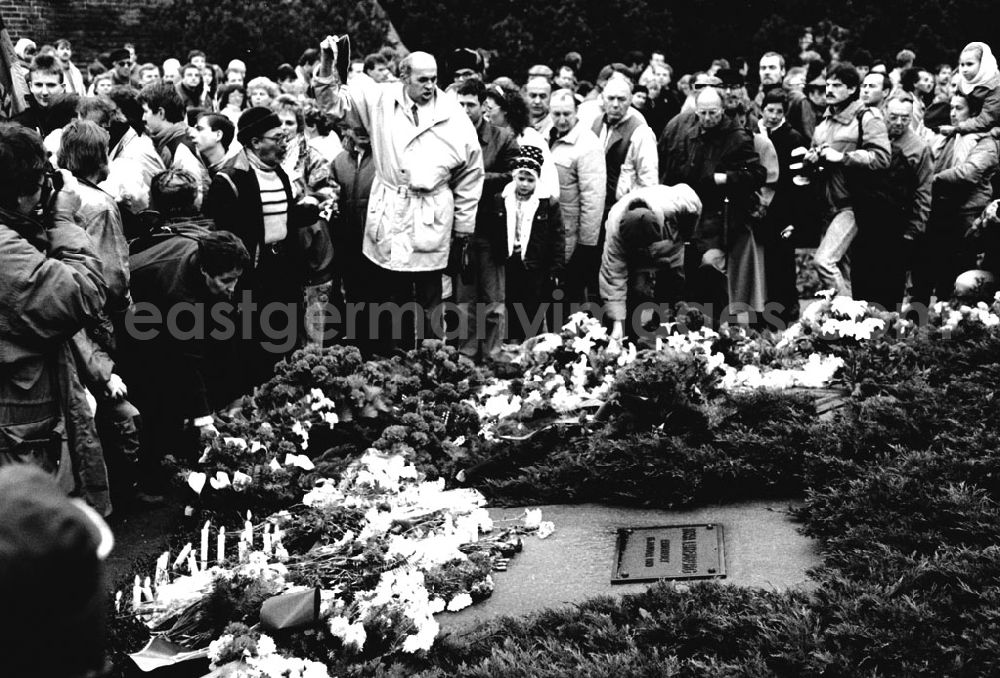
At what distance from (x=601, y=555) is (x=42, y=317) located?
2602 mm

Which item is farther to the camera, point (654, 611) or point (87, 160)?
point (87, 160)

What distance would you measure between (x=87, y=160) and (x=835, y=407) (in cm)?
427

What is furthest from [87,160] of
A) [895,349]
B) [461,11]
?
[461,11]

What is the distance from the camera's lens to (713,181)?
34.0ft

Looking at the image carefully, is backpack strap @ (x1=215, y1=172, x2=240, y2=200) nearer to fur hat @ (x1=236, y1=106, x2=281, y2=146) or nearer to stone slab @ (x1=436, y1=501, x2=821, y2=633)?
fur hat @ (x1=236, y1=106, x2=281, y2=146)

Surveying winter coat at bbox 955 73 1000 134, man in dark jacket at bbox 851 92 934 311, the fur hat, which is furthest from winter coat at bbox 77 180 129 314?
winter coat at bbox 955 73 1000 134

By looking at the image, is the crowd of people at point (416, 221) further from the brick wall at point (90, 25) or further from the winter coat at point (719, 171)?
the brick wall at point (90, 25)

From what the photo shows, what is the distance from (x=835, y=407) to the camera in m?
7.53

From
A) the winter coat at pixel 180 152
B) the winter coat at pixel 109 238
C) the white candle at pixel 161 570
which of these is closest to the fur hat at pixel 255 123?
the winter coat at pixel 180 152

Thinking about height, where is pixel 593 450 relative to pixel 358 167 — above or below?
below

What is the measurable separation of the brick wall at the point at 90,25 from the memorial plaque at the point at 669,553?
1588 cm

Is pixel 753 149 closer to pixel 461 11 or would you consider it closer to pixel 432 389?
pixel 432 389

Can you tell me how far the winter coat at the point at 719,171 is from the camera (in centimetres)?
1041

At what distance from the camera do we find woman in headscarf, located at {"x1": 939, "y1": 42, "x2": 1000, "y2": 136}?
10.7 m
